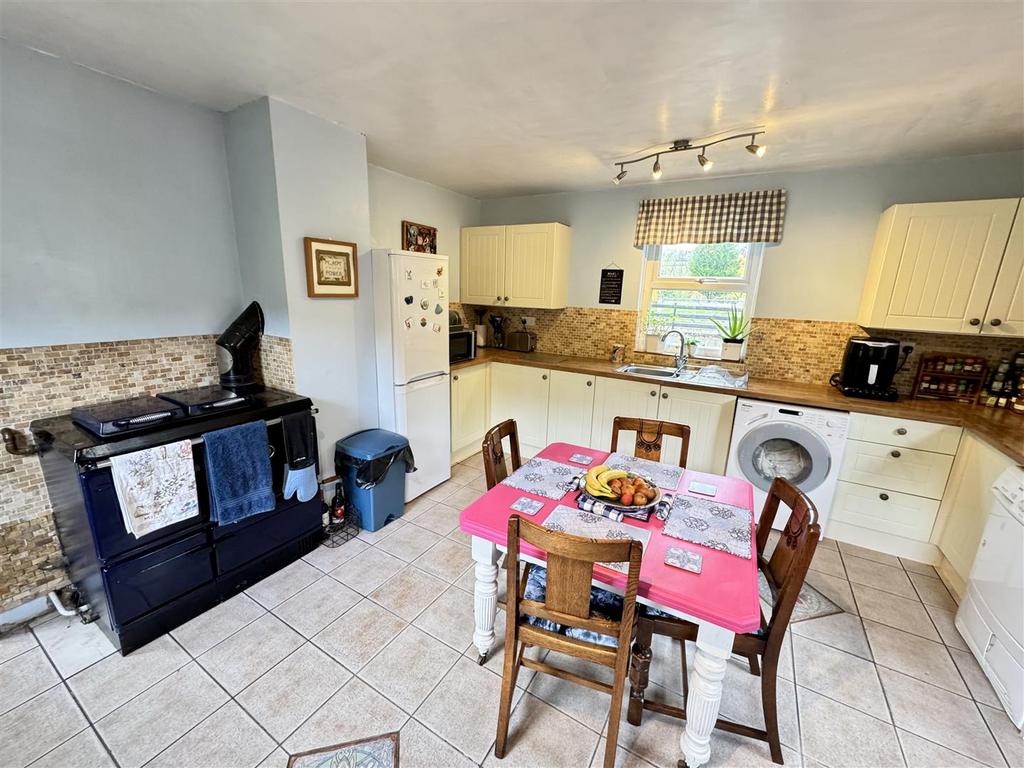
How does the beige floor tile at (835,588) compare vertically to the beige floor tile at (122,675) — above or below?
above

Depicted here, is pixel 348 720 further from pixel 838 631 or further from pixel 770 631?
pixel 838 631

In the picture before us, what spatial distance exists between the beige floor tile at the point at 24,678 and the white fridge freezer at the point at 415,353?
177 cm

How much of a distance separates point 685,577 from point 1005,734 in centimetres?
151

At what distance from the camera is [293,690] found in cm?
159

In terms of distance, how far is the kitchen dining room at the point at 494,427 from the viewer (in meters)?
1.38

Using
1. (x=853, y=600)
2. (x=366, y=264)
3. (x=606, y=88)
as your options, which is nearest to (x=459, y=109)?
(x=606, y=88)

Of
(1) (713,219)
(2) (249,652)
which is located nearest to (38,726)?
(2) (249,652)

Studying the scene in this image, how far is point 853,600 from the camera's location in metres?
2.16

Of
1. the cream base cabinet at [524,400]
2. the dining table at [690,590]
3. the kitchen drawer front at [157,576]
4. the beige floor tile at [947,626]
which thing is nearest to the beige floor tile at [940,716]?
the beige floor tile at [947,626]

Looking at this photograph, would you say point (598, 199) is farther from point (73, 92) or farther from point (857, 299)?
point (73, 92)

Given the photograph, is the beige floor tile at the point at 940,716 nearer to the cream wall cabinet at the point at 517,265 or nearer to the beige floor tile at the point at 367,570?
the beige floor tile at the point at 367,570

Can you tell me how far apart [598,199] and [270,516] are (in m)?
3.44

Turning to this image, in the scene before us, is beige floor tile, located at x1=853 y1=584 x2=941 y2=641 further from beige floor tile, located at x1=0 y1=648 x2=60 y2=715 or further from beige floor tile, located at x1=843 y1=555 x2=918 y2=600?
beige floor tile, located at x1=0 y1=648 x2=60 y2=715

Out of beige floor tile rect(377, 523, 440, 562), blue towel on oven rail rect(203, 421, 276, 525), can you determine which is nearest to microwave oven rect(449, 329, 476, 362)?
beige floor tile rect(377, 523, 440, 562)
